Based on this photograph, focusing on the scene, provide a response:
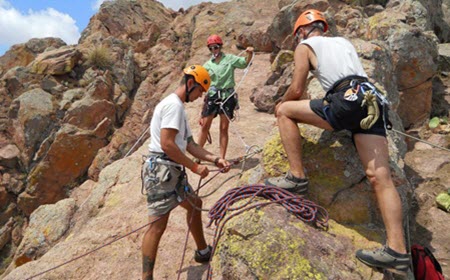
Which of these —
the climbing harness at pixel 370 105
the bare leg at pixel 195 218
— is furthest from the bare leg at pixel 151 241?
the climbing harness at pixel 370 105

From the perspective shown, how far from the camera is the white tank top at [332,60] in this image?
151 inches

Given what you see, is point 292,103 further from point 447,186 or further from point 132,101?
point 132,101

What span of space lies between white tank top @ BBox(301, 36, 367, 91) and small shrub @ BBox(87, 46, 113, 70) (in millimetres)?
21211

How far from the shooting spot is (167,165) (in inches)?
175

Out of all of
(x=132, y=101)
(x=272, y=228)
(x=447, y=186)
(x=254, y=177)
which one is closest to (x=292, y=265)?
(x=272, y=228)

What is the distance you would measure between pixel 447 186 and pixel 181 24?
26877 millimetres

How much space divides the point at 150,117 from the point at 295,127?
1847 centimetres

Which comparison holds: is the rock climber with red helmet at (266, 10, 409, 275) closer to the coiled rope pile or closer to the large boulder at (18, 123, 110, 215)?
the coiled rope pile

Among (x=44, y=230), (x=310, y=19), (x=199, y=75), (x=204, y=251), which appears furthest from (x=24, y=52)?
(x=310, y=19)

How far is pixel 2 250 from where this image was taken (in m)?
17.5

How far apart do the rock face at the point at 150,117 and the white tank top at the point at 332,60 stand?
40.1 inches

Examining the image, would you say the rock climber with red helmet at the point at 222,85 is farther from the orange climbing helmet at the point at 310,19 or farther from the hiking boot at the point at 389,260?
the hiking boot at the point at 389,260

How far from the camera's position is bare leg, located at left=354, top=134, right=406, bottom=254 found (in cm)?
338

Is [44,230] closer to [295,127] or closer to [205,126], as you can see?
[205,126]
